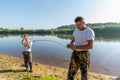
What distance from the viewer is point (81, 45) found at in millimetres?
6742

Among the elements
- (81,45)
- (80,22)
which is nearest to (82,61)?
(81,45)

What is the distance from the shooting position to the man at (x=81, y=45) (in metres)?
6.59

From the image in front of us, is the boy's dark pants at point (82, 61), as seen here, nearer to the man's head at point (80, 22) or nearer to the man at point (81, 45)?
the man at point (81, 45)

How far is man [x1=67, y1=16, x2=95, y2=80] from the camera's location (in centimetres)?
659

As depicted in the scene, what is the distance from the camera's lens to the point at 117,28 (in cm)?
9188

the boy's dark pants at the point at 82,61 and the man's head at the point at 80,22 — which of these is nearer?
the man's head at the point at 80,22

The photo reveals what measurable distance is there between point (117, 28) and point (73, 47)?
8780 cm

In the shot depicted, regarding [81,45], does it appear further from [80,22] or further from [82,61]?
[80,22]

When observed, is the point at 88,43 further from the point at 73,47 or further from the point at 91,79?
the point at 91,79

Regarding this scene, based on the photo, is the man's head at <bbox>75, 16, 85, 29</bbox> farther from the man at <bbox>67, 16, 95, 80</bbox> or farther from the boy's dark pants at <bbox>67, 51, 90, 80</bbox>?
the boy's dark pants at <bbox>67, 51, 90, 80</bbox>

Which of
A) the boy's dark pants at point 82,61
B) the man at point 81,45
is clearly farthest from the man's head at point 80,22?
the boy's dark pants at point 82,61

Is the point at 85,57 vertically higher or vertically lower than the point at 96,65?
higher

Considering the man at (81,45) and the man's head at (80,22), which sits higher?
the man's head at (80,22)

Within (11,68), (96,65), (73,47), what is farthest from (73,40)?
(96,65)
